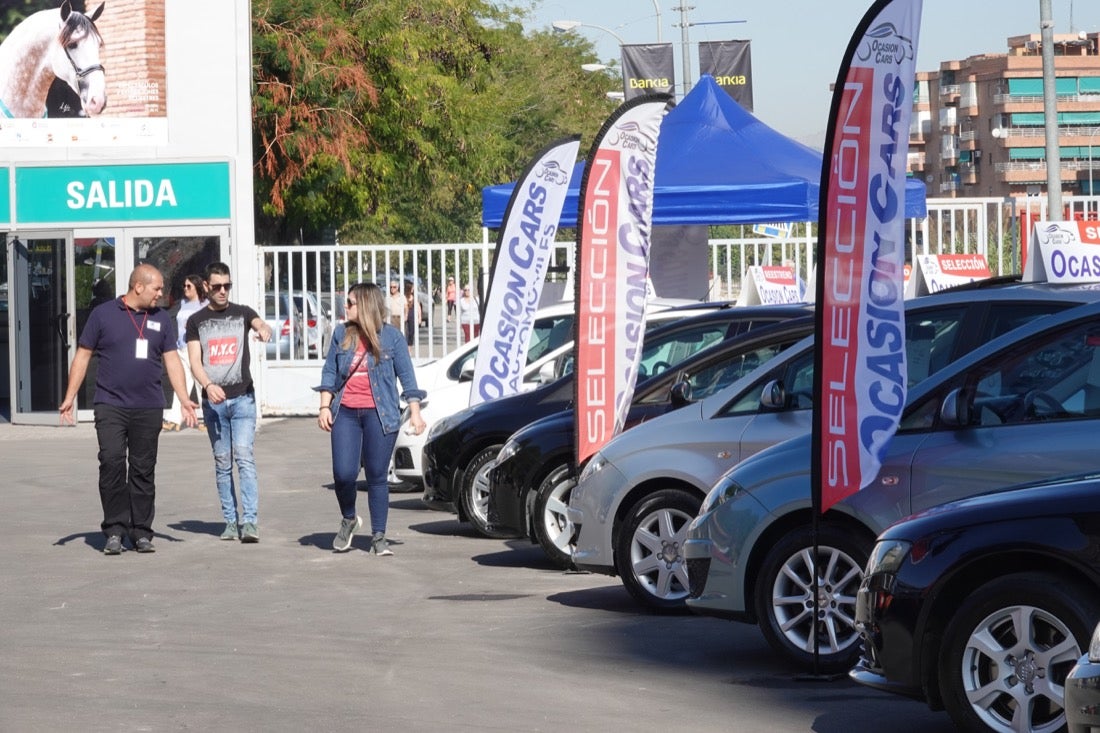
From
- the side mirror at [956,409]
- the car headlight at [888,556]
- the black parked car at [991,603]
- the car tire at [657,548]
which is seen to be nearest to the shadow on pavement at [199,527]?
the car tire at [657,548]

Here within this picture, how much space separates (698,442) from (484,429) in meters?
3.62

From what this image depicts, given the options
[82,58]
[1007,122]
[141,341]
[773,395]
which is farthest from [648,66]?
[1007,122]

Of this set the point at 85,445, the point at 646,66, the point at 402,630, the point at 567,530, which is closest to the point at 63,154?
the point at 85,445

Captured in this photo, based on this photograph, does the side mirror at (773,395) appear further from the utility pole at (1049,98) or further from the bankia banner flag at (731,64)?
the bankia banner flag at (731,64)

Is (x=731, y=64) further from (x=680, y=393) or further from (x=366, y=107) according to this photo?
(x=680, y=393)

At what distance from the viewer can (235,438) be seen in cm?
1212

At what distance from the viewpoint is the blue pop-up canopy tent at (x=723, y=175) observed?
17.9m

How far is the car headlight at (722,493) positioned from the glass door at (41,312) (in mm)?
17039

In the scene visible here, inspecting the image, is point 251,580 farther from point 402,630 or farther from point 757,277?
point 757,277

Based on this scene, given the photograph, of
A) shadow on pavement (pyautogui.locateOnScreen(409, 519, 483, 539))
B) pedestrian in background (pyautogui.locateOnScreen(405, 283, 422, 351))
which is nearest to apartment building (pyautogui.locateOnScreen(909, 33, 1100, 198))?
pedestrian in background (pyautogui.locateOnScreen(405, 283, 422, 351))

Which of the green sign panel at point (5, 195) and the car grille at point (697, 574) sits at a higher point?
the green sign panel at point (5, 195)

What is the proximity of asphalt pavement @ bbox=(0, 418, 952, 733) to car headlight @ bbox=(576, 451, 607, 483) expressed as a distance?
29.0 inches

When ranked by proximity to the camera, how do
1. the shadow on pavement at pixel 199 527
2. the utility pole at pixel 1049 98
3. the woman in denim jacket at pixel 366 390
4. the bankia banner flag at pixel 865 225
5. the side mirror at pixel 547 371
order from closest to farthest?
the bankia banner flag at pixel 865 225
the woman in denim jacket at pixel 366 390
the shadow on pavement at pixel 199 527
the side mirror at pixel 547 371
the utility pole at pixel 1049 98

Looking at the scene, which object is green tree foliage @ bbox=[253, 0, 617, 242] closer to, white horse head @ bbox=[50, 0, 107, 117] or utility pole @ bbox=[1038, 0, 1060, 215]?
white horse head @ bbox=[50, 0, 107, 117]
